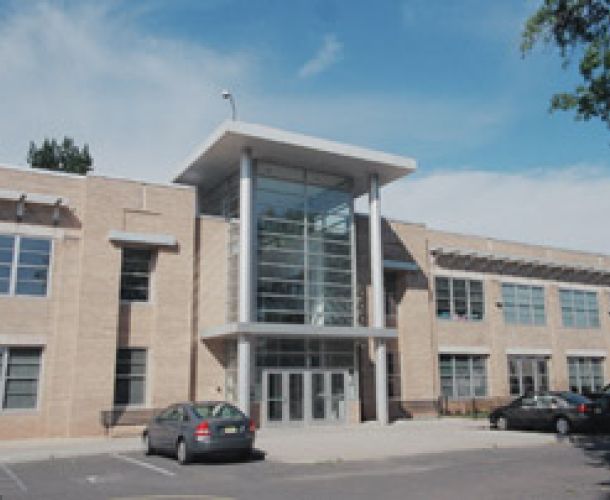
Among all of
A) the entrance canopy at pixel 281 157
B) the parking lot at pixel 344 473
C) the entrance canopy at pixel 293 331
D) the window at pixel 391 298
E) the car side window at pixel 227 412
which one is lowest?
the parking lot at pixel 344 473

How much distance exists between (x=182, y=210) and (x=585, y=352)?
25.5m

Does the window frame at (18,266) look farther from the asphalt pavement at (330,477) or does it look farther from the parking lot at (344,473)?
the asphalt pavement at (330,477)

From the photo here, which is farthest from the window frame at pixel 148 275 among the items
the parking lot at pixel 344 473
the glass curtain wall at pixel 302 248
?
the parking lot at pixel 344 473

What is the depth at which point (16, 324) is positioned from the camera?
2044cm

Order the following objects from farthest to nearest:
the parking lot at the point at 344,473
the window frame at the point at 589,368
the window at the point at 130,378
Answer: the window frame at the point at 589,368 < the window at the point at 130,378 < the parking lot at the point at 344,473

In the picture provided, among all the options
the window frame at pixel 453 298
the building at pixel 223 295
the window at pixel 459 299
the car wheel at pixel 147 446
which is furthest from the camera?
the window at pixel 459 299

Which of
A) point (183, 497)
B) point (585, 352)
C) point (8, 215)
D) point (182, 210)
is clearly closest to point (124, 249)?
point (182, 210)

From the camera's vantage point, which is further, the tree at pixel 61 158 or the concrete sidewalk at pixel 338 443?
the tree at pixel 61 158

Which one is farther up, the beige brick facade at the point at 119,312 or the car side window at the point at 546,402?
the beige brick facade at the point at 119,312

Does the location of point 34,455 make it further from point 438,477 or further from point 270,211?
point 270,211

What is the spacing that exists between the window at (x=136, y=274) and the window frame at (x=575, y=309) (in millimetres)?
24435

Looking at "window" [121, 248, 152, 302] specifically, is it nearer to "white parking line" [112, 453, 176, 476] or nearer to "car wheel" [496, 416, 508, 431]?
"white parking line" [112, 453, 176, 476]

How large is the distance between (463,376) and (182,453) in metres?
19.9

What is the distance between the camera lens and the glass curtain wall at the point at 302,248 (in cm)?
2350
